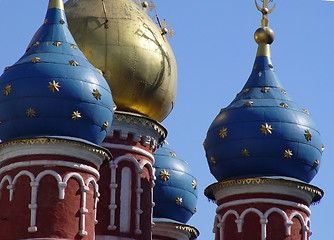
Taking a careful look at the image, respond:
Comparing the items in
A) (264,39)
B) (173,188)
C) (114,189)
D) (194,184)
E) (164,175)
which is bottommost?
(114,189)

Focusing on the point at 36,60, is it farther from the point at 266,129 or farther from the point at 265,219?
the point at 265,219

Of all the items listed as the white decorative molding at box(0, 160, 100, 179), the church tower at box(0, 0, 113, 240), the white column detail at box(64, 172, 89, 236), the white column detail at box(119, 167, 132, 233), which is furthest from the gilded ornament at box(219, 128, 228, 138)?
the white column detail at box(64, 172, 89, 236)

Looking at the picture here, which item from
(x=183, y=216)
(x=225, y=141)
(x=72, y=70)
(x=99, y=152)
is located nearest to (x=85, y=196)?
(x=99, y=152)

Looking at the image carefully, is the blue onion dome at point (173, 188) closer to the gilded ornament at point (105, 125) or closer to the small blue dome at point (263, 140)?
the small blue dome at point (263, 140)

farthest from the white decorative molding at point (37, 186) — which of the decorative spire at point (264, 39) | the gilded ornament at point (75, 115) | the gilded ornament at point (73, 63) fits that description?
the decorative spire at point (264, 39)

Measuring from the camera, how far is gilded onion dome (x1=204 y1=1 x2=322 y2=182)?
2992cm

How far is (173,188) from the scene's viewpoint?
3331 cm

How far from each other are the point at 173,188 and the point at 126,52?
4571 millimetres

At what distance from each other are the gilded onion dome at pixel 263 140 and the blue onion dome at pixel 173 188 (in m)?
2.53

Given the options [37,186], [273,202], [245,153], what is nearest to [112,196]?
[245,153]

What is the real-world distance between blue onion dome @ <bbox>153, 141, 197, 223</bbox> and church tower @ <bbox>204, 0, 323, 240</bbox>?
99.9 inches

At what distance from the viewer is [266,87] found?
31.1 meters

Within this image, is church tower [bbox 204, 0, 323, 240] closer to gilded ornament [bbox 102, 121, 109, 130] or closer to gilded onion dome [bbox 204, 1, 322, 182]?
gilded onion dome [bbox 204, 1, 322, 182]

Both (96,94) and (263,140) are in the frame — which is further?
(263,140)
